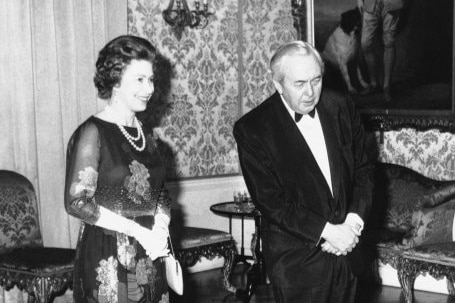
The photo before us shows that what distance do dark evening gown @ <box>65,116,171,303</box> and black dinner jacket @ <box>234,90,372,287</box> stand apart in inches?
17.7

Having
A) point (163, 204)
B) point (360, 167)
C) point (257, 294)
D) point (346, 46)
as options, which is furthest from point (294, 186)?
point (346, 46)

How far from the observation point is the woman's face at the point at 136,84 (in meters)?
2.92

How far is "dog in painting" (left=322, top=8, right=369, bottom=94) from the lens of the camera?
20.6ft

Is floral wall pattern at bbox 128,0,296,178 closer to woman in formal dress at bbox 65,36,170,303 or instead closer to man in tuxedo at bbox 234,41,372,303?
woman in formal dress at bbox 65,36,170,303

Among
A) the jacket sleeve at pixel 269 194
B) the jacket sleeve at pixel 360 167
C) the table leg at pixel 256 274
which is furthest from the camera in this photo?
the table leg at pixel 256 274

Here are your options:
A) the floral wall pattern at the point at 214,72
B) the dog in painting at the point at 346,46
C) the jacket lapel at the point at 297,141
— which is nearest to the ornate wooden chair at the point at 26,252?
the floral wall pattern at the point at 214,72

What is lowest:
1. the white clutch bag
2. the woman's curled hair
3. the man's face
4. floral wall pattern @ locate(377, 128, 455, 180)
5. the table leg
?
the table leg

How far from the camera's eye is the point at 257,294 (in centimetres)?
573

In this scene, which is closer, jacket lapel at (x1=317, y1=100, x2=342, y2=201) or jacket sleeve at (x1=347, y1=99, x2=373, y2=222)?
jacket lapel at (x1=317, y1=100, x2=342, y2=201)

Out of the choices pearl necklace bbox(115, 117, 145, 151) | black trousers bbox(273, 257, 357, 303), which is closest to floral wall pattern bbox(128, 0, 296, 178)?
pearl necklace bbox(115, 117, 145, 151)

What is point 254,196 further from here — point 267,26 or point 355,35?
point 267,26

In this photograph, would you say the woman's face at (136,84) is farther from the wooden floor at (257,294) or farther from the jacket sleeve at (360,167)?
the wooden floor at (257,294)

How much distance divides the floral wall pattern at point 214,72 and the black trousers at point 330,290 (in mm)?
3624

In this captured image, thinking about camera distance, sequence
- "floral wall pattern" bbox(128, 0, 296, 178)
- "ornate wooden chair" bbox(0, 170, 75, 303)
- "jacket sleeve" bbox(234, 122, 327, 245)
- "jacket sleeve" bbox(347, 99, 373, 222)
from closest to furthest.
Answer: "jacket sleeve" bbox(234, 122, 327, 245) → "jacket sleeve" bbox(347, 99, 373, 222) → "ornate wooden chair" bbox(0, 170, 75, 303) → "floral wall pattern" bbox(128, 0, 296, 178)
